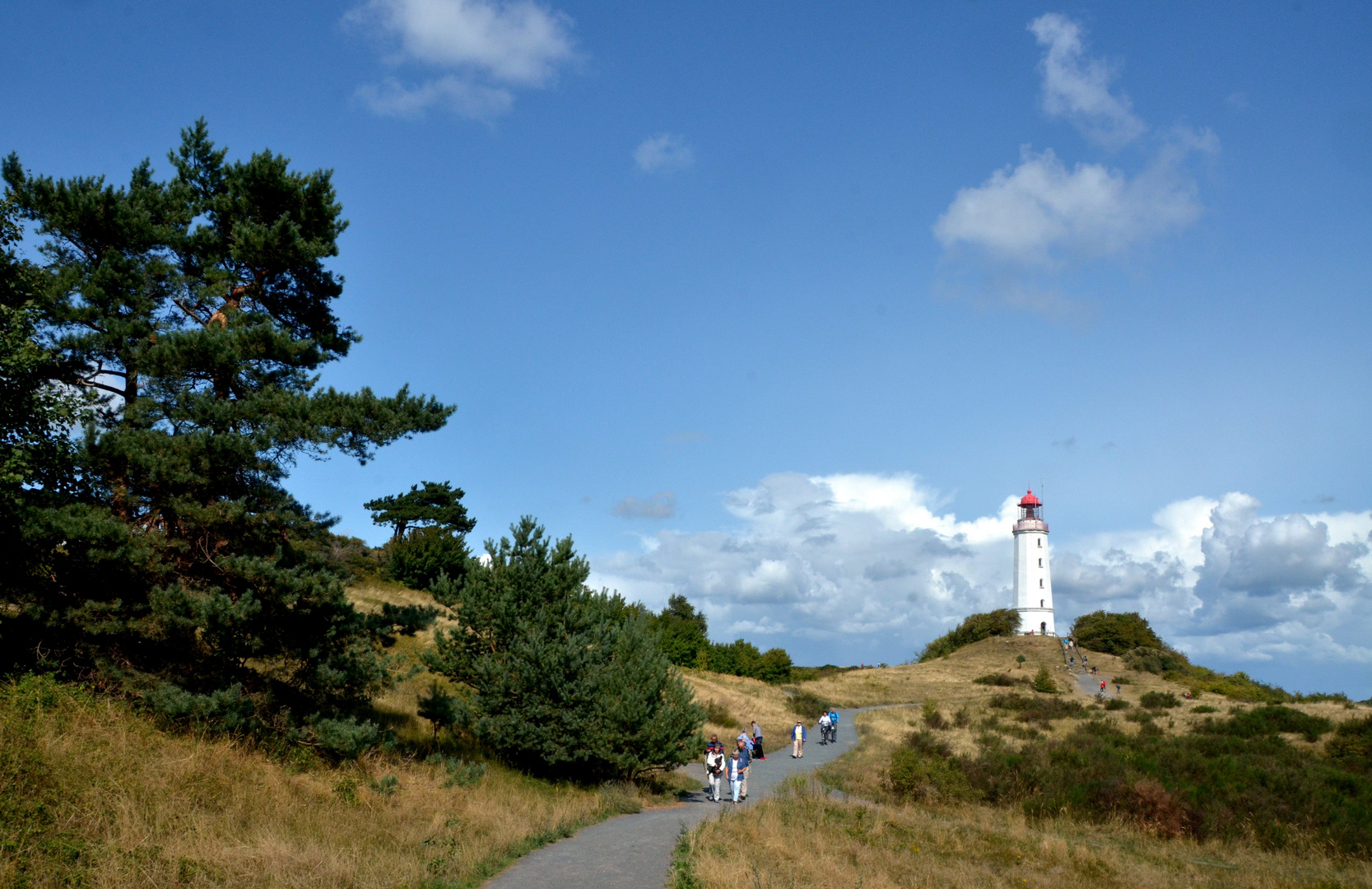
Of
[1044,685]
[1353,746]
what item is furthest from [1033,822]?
→ [1044,685]

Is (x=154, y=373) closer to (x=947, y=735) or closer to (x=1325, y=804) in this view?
(x=1325, y=804)

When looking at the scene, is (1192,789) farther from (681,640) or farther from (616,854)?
(681,640)

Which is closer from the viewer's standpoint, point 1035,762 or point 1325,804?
point 1325,804

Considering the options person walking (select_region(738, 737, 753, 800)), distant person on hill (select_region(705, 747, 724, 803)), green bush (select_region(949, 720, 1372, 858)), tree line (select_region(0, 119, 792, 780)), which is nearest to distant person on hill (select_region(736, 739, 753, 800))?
person walking (select_region(738, 737, 753, 800))

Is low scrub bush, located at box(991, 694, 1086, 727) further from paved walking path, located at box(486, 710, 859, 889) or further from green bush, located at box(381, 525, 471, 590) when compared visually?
green bush, located at box(381, 525, 471, 590)

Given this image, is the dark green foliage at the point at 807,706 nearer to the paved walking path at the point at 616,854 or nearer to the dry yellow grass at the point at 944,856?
the paved walking path at the point at 616,854

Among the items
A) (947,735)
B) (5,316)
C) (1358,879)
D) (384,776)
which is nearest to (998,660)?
(947,735)

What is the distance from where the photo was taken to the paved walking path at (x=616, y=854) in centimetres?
1061

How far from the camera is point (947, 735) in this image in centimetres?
3647

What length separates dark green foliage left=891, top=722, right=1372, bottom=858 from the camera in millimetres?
19547

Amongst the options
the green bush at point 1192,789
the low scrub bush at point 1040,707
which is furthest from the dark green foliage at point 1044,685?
the green bush at point 1192,789

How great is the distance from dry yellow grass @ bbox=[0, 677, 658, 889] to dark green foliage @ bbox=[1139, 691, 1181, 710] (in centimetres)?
4386

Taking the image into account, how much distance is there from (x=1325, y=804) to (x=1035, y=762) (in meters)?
7.25

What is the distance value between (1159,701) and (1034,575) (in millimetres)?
41232
